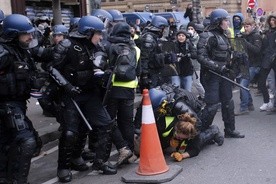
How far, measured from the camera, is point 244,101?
28.0ft

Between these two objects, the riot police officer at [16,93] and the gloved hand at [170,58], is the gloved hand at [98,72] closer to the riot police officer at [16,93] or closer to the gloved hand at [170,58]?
the riot police officer at [16,93]

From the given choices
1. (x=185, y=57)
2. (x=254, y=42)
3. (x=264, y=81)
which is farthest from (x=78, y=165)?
(x=254, y=42)

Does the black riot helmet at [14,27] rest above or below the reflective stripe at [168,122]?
above

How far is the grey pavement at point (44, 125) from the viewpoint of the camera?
715 centimetres

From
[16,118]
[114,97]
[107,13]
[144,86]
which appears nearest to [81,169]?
[114,97]

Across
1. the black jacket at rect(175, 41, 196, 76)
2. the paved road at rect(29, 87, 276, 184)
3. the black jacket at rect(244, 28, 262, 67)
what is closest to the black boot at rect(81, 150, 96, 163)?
the paved road at rect(29, 87, 276, 184)

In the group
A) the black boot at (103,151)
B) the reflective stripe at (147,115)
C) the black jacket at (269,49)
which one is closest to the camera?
the reflective stripe at (147,115)

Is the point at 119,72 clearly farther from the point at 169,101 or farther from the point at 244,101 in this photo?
the point at 244,101

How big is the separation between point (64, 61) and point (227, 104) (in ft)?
8.25

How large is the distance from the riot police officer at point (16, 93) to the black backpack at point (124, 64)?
108cm

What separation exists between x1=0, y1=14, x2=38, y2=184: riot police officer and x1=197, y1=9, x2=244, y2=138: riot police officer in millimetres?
2533

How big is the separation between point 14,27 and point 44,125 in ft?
11.1

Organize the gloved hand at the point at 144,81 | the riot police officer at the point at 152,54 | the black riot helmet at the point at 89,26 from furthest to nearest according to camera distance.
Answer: the riot police officer at the point at 152,54, the gloved hand at the point at 144,81, the black riot helmet at the point at 89,26

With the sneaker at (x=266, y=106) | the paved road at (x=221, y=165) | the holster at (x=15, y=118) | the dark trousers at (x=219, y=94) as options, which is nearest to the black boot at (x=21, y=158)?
the holster at (x=15, y=118)
